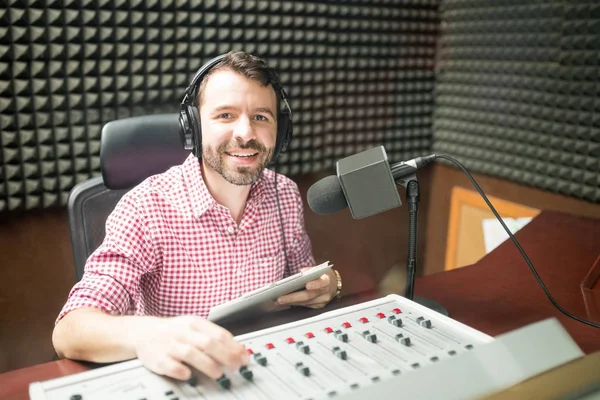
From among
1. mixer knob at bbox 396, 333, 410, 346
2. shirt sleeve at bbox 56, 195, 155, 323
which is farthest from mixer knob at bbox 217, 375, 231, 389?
shirt sleeve at bbox 56, 195, 155, 323

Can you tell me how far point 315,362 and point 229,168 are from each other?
57cm

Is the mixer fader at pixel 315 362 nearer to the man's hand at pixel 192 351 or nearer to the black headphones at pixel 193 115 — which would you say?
the man's hand at pixel 192 351

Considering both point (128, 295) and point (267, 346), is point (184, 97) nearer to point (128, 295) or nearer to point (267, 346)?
point (128, 295)

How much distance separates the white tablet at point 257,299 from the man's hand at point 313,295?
73mm

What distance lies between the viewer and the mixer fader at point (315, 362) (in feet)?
2.20

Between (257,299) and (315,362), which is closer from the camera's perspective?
(315,362)

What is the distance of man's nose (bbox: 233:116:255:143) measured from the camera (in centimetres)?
118

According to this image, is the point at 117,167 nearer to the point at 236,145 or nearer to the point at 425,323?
the point at 236,145

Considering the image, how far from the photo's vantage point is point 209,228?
1.22m

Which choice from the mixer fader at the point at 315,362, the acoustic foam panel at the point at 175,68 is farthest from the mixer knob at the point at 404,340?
the acoustic foam panel at the point at 175,68

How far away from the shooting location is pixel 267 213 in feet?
4.43

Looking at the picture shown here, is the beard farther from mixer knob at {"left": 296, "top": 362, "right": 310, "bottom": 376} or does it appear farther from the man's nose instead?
mixer knob at {"left": 296, "top": 362, "right": 310, "bottom": 376}

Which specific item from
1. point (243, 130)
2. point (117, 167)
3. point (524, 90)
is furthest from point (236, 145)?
point (524, 90)

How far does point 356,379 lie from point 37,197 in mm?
1506
